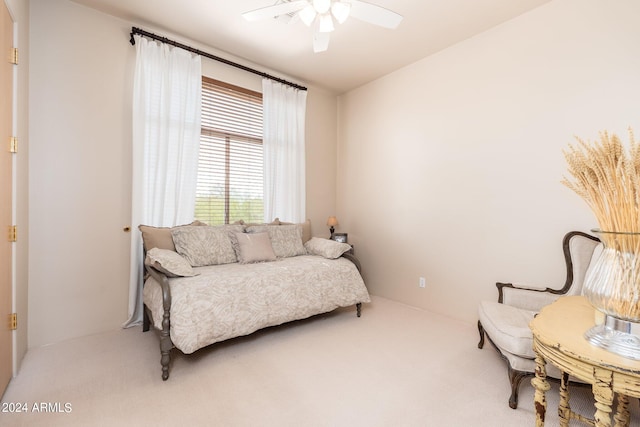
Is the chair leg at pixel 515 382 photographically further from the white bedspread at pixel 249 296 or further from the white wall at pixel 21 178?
the white wall at pixel 21 178

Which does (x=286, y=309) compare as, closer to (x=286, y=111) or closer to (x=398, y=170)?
(x=398, y=170)

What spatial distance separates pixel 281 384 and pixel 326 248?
5.37 feet

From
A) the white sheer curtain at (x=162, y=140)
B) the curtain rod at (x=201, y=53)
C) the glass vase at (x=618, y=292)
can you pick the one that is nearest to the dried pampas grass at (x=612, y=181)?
the glass vase at (x=618, y=292)

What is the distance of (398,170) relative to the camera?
12.7 feet

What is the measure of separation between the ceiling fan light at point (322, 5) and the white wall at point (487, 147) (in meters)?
1.87

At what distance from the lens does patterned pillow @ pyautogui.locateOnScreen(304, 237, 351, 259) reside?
3.37 metres

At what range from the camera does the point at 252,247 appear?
3.13 metres

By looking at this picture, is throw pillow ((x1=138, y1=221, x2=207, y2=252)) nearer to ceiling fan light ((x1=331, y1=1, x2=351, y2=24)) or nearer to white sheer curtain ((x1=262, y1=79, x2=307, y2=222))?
white sheer curtain ((x1=262, y1=79, x2=307, y2=222))

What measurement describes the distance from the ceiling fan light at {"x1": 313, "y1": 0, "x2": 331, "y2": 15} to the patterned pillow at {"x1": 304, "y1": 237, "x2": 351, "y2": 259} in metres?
2.20

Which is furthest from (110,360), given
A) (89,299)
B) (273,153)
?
(273,153)

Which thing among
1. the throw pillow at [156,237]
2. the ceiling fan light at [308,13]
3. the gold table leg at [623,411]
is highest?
the ceiling fan light at [308,13]

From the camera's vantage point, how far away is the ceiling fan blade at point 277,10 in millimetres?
2127

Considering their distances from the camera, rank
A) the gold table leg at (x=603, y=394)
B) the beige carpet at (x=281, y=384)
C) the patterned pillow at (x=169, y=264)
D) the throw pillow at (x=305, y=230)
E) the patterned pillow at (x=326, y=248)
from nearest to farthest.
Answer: the gold table leg at (x=603, y=394), the beige carpet at (x=281, y=384), the patterned pillow at (x=169, y=264), the patterned pillow at (x=326, y=248), the throw pillow at (x=305, y=230)

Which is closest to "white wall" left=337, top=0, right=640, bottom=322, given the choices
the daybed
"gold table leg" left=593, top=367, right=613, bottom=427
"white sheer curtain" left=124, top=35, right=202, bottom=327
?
the daybed
